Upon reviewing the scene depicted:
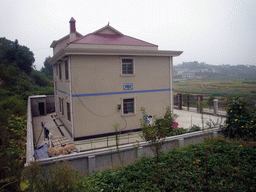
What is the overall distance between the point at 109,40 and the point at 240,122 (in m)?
8.96

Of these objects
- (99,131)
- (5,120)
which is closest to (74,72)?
(99,131)

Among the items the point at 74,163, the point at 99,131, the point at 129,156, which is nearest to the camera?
the point at 74,163

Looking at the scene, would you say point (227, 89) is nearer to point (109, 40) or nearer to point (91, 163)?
point (109, 40)

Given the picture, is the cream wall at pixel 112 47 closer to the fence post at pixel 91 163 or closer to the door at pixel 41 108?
the fence post at pixel 91 163

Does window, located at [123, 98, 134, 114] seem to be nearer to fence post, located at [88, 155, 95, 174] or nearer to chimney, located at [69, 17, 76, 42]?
chimney, located at [69, 17, 76, 42]

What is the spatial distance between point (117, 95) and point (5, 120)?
6.32m

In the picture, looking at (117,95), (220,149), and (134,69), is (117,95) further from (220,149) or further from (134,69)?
(220,149)

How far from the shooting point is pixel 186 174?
416cm

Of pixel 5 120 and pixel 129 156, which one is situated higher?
pixel 5 120

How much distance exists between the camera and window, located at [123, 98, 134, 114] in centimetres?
1241

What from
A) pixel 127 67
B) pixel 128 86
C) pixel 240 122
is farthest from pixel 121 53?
pixel 240 122

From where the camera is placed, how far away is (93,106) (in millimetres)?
11344

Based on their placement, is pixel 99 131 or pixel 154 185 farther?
pixel 99 131

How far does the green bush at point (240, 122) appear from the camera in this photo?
752 centimetres
